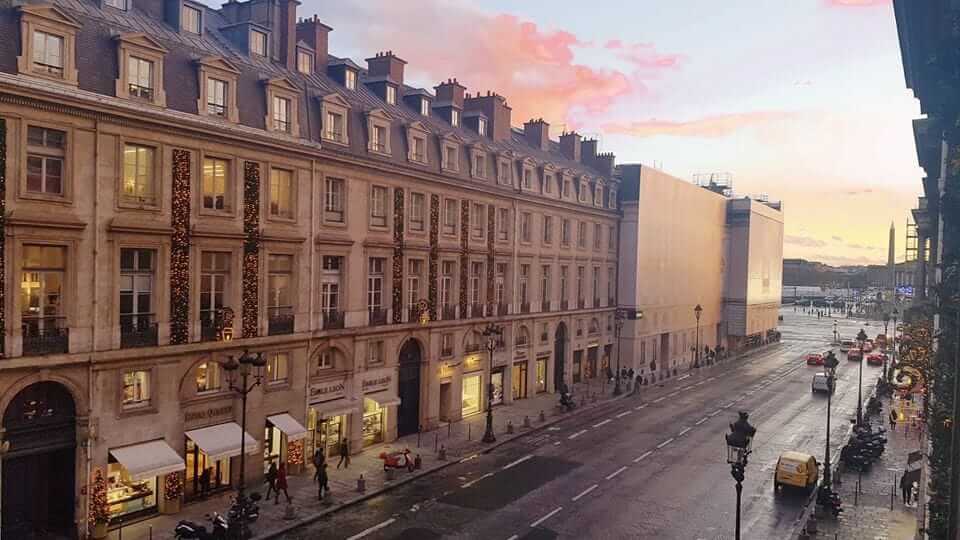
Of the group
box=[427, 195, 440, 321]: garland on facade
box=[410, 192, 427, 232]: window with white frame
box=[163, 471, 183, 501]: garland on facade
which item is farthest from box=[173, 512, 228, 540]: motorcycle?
box=[410, 192, 427, 232]: window with white frame

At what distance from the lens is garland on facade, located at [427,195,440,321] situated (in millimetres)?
39875

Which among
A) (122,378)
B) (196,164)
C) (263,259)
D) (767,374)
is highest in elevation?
(196,164)

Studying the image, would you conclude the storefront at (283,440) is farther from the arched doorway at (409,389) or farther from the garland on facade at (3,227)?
the garland on facade at (3,227)

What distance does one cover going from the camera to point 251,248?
96.1 ft

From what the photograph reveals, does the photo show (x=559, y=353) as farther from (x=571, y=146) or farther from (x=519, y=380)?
(x=571, y=146)

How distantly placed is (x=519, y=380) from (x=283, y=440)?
22993 millimetres

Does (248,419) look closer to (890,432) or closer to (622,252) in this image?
(890,432)

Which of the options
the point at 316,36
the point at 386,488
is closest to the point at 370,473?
the point at 386,488

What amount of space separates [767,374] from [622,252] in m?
18.8

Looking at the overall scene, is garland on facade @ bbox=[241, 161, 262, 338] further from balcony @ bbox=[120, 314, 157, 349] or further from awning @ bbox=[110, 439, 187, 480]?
awning @ bbox=[110, 439, 187, 480]

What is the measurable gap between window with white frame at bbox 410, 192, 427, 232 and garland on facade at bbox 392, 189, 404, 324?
45.8 inches

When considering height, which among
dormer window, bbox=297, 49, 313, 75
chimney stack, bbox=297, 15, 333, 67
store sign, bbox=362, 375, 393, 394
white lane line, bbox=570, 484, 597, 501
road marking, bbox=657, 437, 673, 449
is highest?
chimney stack, bbox=297, 15, 333, 67

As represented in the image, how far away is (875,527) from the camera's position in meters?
25.7

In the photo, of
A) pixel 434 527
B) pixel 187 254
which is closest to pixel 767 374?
pixel 434 527
